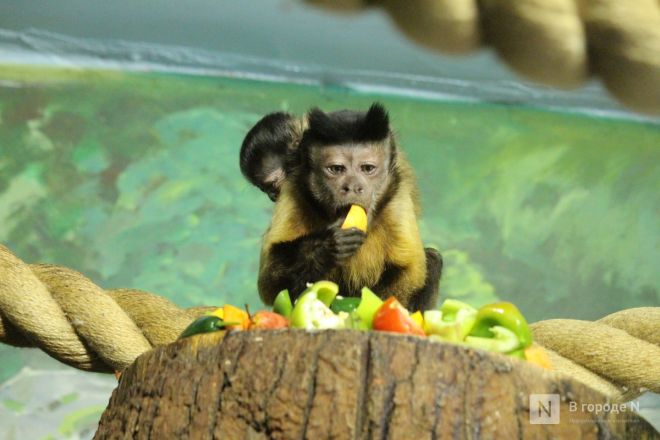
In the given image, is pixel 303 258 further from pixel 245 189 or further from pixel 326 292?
pixel 245 189

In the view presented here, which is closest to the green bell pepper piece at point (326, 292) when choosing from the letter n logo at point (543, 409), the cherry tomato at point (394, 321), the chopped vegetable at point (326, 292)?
the chopped vegetable at point (326, 292)

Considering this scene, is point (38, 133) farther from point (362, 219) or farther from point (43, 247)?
point (362, 219)

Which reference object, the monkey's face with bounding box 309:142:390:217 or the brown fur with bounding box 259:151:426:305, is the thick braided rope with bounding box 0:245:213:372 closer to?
the brown fur with bounding box 259:151:426:305

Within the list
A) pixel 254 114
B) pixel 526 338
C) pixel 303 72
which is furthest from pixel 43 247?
pixel 526 338

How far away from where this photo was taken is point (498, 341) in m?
2.24

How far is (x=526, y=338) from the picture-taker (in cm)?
226

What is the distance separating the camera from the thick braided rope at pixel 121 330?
3238 millimetres

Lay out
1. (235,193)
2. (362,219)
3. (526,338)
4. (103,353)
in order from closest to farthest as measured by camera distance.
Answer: (526,338) → (103,353) → (362,219) → (235,193)

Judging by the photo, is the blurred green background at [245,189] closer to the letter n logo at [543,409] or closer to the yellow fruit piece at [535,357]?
the yellow fruit piece at [535,357]

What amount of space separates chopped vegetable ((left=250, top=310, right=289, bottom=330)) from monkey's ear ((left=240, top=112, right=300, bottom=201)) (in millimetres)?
2202

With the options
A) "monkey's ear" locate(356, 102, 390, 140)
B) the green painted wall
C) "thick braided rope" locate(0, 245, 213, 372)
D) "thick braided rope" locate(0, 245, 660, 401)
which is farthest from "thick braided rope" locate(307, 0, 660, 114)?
the green painted wall

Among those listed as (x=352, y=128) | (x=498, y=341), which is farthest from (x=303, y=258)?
(x=498, y=341)

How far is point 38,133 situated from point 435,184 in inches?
96.0

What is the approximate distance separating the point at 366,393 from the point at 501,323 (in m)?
0.44
